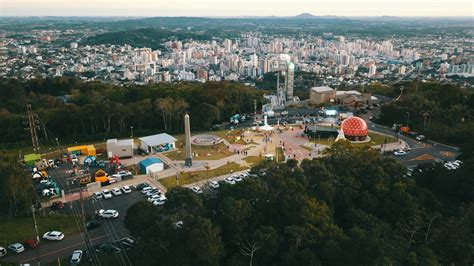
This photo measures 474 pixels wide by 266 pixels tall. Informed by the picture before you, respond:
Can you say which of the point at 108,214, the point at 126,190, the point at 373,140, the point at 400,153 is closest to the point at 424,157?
the point at 400,153

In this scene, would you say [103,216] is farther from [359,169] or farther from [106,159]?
[359,169]

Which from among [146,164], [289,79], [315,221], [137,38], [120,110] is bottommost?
[146,164]

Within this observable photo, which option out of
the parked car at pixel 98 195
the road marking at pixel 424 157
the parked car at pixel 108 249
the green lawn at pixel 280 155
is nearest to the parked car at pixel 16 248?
the parked car at pixel 108 249

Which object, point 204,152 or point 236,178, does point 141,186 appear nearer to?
point 236,178

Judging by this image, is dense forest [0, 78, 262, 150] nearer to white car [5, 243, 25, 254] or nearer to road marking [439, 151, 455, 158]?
white car [5, 243, 25, 254]

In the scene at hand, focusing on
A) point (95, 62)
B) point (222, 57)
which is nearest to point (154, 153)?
point (95, 62)

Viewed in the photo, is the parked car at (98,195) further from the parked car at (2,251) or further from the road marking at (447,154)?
the road marking at (447,154)
